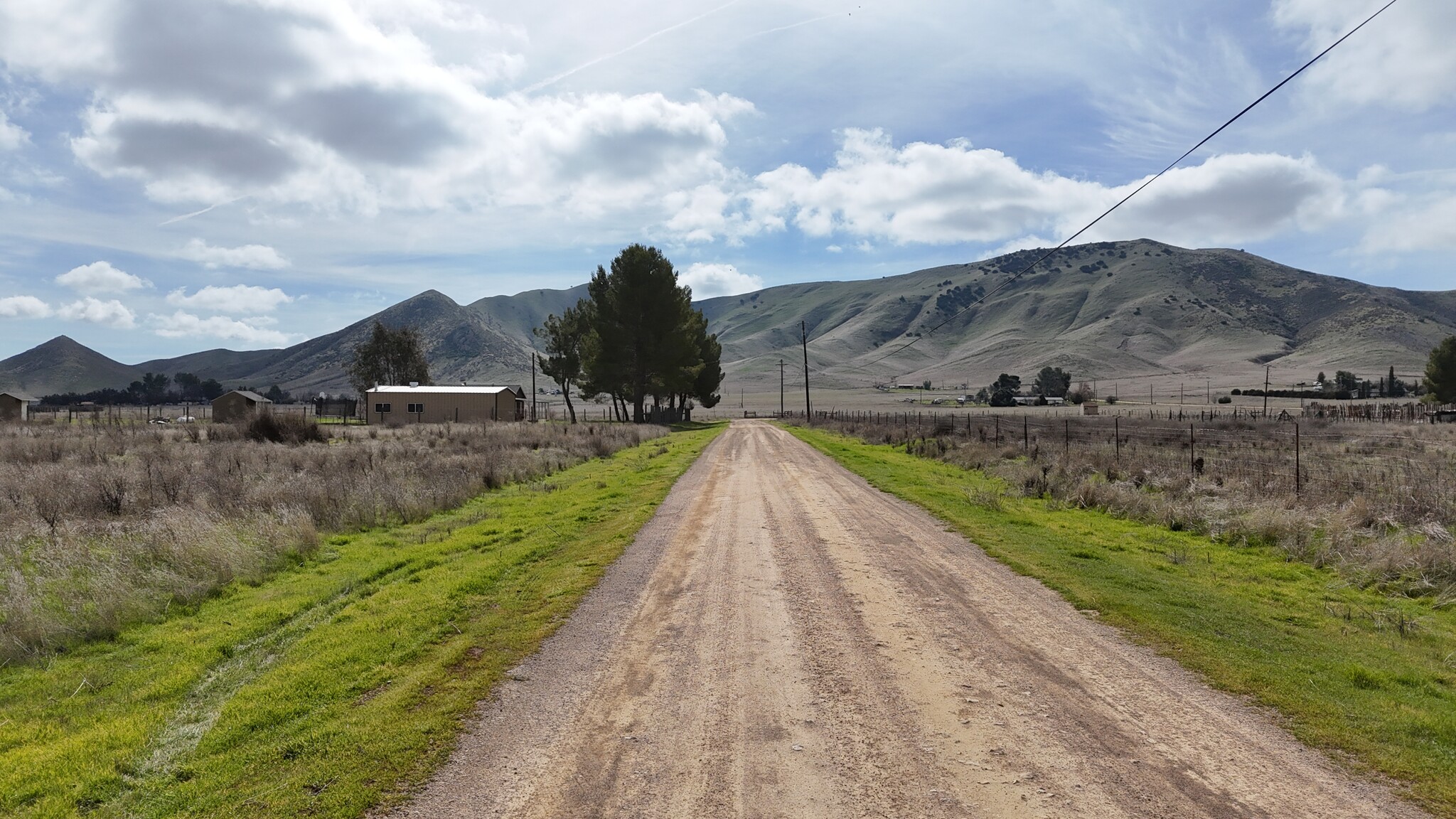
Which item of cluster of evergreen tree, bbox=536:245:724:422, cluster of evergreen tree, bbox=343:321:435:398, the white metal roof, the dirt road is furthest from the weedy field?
cluster of evergreen tree, bbox=343:321:435:398

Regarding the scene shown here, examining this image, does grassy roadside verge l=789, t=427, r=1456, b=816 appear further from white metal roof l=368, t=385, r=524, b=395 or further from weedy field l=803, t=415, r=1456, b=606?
white metal roof l=368, t=385, r=524, b=395

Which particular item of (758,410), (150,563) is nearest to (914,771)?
(150,563)

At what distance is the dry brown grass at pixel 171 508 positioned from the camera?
26.7ft

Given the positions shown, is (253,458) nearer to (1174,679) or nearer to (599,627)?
(599,627)

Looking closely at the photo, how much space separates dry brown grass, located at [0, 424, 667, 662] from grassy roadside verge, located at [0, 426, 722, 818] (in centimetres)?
58

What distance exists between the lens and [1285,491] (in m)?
15.6

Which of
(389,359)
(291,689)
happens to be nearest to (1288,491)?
(291,689)

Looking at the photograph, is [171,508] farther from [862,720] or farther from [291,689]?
[862,720]

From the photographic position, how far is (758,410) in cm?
13700

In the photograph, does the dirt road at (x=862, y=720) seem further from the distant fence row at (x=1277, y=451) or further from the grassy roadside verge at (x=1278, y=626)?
the distant fence row at (x=1277, y=451)

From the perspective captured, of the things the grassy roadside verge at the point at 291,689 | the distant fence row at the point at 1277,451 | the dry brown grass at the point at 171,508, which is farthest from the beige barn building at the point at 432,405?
the grassy roadside verge at the point at 291,689

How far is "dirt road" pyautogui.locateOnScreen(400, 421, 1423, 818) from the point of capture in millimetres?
3906

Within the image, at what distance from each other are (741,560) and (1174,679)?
5228 mm

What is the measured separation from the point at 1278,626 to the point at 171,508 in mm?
15705
